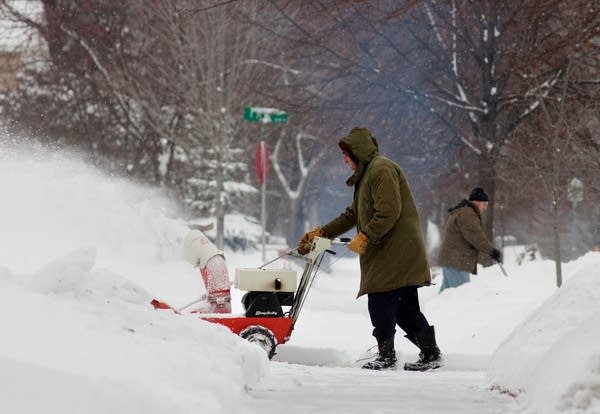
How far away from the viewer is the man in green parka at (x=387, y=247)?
7359mm

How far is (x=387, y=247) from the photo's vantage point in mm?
7512

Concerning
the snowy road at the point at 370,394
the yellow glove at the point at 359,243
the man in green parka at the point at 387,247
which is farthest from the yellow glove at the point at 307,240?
the snowy road at the point at 370,394

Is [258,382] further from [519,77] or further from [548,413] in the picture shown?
[519,77]

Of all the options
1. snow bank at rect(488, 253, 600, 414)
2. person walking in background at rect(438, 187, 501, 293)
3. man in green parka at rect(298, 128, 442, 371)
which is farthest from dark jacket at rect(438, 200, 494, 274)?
snow bank at rect(488, 253, 600, 414)

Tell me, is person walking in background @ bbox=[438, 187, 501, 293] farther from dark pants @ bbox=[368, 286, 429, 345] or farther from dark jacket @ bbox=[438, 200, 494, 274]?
dark pants @ bbox=[368, 286, 429, 345]

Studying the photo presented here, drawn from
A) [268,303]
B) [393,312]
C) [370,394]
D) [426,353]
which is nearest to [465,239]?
[268,303]

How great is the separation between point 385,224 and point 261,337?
1541 millimetres

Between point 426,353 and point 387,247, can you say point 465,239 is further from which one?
point 387,247

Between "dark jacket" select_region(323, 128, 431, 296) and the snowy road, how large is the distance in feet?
2.70

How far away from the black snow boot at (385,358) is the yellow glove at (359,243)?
2.54ft

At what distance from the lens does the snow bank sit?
13.6 feet

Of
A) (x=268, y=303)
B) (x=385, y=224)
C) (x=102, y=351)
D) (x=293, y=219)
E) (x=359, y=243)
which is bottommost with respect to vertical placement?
(x=102, y=351)

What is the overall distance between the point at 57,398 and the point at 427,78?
15.0 metres

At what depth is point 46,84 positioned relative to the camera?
27.3 metres
